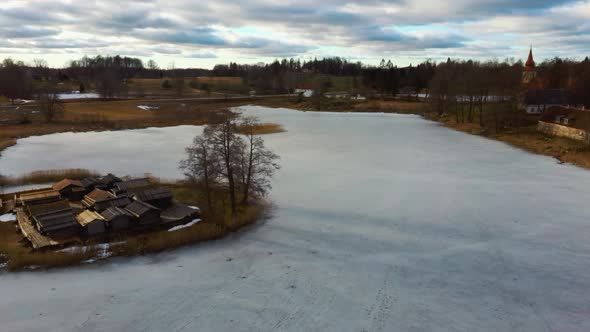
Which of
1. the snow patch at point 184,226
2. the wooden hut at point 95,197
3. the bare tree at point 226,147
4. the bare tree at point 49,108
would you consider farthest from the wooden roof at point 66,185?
the bare tree at point 49,108

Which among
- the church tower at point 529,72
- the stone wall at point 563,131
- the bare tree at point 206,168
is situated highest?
the church tower at point 529,72

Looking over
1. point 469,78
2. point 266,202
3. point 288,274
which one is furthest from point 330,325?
point 469,78

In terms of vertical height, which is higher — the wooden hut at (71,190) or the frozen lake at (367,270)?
the wooden hut at (71,190)

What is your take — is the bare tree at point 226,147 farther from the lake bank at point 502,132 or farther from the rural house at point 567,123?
the rural house at point 567,123

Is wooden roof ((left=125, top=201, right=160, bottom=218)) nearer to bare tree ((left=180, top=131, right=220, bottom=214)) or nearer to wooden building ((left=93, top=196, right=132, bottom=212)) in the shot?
wooden building ((left=93, top=196, right=132, bottom=212))

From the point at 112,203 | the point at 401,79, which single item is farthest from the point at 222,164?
the point at 401,79

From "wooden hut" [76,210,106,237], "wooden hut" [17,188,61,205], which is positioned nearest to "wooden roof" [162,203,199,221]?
"wooden hut" [76,210,106,237]

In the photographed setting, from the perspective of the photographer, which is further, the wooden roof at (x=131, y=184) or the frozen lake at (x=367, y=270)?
the wooden roof at (x=131, y=184)
